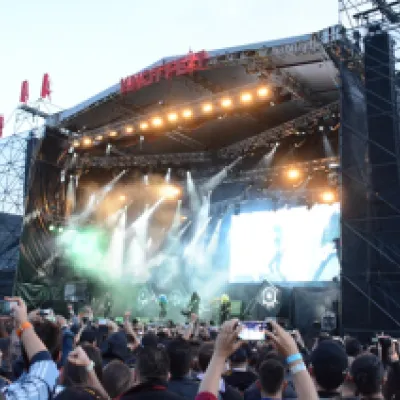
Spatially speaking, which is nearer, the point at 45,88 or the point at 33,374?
the point at 33,374

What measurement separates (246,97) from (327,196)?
5.93 meters

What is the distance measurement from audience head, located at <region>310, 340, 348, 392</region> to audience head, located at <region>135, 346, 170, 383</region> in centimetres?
85

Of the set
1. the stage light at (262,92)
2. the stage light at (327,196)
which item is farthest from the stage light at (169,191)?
the stage light at (262,92)

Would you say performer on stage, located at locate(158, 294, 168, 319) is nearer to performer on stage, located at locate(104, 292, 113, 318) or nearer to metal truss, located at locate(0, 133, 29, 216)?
performer on stage, located at locate(104, 292, 113, 318)

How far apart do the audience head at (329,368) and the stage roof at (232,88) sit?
39.8 feet

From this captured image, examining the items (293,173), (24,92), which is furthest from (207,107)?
(24,92)

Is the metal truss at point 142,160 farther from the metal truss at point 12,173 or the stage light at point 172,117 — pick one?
the stage light at point 172,117

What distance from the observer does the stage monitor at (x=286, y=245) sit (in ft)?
61.4

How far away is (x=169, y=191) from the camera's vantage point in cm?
2659

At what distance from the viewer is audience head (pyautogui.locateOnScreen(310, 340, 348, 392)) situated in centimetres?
267

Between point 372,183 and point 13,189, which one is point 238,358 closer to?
point 372,183

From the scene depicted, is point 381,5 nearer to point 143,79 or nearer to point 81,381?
point 143,79

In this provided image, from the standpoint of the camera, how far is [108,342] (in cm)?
473

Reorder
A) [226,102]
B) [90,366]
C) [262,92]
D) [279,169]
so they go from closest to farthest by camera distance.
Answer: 1. [90,366]
2. [262,92]
3. [226,102]
4. [279,169]
